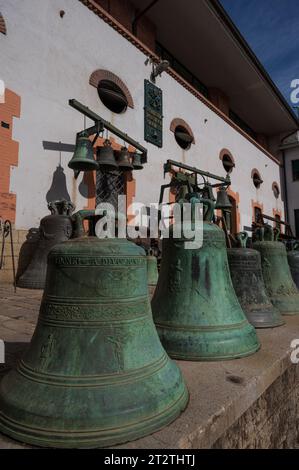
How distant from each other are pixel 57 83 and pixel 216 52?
7.59 m

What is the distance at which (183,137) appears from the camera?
10.0m

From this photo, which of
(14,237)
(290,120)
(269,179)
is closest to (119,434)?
(14,237)

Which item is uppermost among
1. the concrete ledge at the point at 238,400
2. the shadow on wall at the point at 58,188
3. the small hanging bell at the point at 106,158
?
the small hanging bell at the point at 106,158

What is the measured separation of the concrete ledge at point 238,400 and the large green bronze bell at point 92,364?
0.29 feet

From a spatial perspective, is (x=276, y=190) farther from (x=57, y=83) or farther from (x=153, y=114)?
(x=57, y=83)

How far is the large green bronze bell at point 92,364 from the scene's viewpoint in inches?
46.1

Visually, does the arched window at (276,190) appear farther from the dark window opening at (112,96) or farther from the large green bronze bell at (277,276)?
the large green bronze bell at (277,276)

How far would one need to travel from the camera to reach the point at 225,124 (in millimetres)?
12586

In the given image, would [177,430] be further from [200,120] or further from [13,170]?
[200,120]

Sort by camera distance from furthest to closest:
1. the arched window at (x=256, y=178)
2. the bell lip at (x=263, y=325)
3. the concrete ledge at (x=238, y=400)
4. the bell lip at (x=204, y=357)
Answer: the arched window at (x=256, y=178) → the bell lip at (x=263, y=325) → the bell lip at (x=204, y=357) → the concrete ledge at (x=238, y=400)

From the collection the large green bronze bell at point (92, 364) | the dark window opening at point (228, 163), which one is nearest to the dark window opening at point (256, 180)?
the dark window opening at point (228, 163)

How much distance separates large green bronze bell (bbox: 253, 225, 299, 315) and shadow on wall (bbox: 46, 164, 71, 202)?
413 centimetres

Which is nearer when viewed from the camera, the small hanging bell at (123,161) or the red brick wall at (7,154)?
the red brick wall at (7,154)

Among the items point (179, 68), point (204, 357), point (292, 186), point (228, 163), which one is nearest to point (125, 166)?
point (204, 357)
